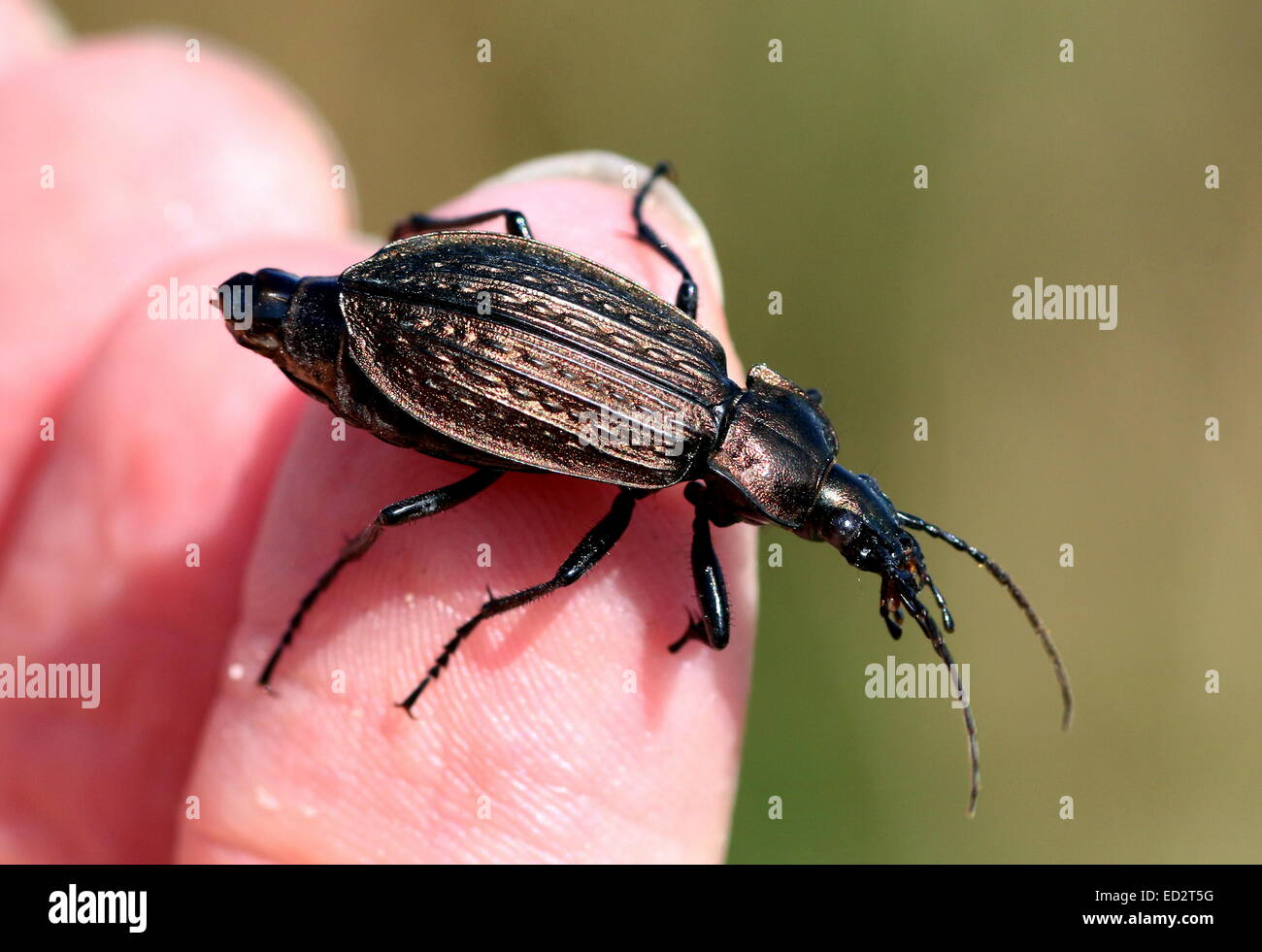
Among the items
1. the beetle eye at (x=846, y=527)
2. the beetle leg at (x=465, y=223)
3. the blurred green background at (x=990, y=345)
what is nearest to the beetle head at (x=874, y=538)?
the beetle eye at (x=846, y=527)

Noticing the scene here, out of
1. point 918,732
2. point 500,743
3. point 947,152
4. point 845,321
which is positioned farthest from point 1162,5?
point 500,743

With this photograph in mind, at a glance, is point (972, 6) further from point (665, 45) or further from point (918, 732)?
point (918, 732)

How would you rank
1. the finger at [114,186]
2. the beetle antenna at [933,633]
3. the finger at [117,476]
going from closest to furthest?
the beetle antenna at [933,633] → the finger at [117,476] → the finger at [114,186]

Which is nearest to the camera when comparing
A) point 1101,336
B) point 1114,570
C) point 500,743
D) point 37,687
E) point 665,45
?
point 500,743

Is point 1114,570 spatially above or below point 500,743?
above

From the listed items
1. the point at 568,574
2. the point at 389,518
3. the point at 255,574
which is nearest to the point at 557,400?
the point at 568,574

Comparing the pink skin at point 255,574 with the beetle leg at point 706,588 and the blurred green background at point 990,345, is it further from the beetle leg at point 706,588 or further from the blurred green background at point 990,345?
the blurred green background at point 990,345

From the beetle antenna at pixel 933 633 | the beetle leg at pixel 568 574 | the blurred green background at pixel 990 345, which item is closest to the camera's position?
the beetle antenna at pixel 933 633
